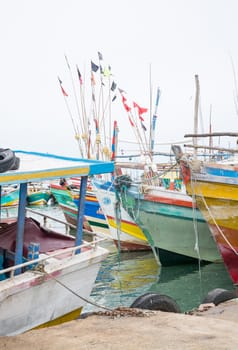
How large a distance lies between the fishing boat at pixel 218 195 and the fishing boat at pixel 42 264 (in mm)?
3701

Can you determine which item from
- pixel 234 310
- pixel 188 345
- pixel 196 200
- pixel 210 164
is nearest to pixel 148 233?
pixel 196 200

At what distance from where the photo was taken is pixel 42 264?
16.3 feet

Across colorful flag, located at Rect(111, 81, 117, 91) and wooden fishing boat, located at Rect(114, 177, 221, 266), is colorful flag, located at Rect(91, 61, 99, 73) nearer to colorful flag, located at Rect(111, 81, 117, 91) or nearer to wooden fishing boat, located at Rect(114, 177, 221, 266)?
colorful flag, located at Rect(111, 81, 117, 91)

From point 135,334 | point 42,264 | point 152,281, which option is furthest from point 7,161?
point 152,281

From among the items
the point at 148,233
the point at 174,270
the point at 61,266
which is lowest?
the point at 174,270

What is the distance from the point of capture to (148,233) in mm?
11836

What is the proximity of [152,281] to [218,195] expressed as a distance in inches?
106

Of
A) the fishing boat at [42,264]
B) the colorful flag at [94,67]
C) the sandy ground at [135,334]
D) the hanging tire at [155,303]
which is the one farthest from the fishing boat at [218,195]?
the colorful flag at [94,67]

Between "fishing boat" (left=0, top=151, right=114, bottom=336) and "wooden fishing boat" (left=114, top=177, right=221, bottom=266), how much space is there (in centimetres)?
538

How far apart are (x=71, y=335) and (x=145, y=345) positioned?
0.83m

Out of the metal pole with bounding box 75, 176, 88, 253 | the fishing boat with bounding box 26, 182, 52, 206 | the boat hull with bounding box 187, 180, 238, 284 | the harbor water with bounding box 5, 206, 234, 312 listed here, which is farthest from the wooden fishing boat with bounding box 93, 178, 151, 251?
the fishing boat with bounding box 26, 182, 52, 206

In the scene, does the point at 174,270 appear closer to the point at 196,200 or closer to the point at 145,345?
the point at 196,200

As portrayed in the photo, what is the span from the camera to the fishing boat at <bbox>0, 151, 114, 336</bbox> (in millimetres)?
4672

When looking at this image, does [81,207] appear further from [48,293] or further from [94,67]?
[94,67]
